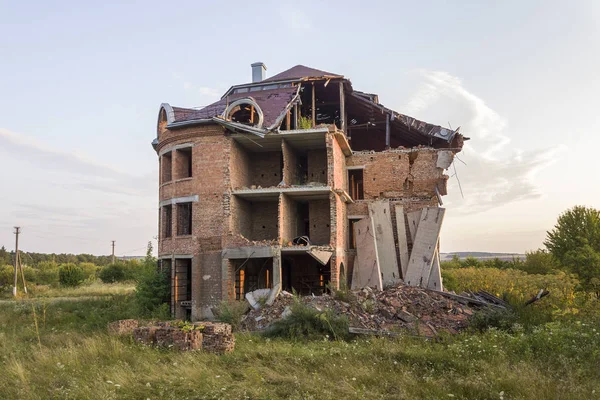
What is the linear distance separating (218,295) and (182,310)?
1.92 metres

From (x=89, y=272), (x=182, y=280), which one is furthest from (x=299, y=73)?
(x=89, y=272)

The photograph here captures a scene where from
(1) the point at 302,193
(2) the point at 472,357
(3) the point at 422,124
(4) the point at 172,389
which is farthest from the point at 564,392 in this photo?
(3) the point at 422,124

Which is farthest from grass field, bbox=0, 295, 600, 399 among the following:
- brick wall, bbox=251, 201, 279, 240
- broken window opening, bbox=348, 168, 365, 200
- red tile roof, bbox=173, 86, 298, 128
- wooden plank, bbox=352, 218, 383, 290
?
broken window opening, bbox=348, 168, 365, 200

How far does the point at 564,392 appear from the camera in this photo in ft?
21.4

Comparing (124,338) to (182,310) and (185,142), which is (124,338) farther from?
(185,142)

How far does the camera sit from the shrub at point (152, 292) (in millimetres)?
17781

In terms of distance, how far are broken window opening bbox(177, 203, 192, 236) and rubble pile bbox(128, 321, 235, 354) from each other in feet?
26.5

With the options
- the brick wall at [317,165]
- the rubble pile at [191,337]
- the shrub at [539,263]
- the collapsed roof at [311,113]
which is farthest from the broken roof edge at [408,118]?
the shrub at [539,263]

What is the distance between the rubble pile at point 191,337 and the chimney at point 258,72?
655 inches

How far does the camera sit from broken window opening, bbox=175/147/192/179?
1872cm

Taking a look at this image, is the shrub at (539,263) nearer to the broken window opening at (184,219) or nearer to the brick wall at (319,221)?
the brick wall at (319,221)

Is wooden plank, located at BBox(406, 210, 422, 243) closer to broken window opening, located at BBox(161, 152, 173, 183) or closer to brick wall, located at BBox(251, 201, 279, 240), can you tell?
brick wall, located at BBox(251, 201, 279, 240)

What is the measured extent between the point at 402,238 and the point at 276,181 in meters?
5.96

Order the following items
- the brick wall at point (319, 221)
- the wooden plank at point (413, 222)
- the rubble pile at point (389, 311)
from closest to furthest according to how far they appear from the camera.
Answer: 1. the rubble pile at point (389, 311)
2. the wooden plank at point (413, 222)
3. the brick wall at point (319, 221)
